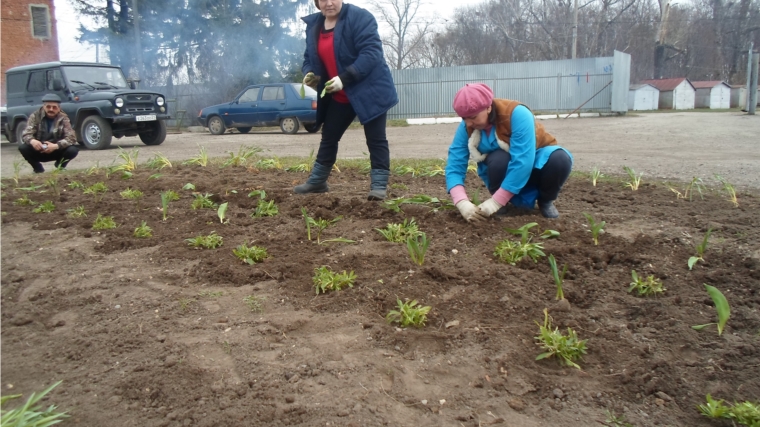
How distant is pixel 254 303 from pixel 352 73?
226 cm

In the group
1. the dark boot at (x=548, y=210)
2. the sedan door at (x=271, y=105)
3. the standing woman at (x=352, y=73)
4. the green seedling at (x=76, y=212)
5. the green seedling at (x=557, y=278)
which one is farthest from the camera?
the sedan door at (x=271, y=105)

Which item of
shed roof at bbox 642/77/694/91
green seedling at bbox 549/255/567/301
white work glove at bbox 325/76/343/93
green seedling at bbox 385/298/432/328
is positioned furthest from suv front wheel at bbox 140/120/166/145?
shed roof at bbox 642/77/694/91

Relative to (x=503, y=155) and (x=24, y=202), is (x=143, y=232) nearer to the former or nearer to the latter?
(x=24, y=202)

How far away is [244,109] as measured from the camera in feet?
56.9

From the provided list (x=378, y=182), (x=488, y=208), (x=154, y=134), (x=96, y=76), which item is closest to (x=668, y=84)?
(x=154, y=134)

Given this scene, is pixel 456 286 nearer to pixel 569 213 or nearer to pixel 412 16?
pixel 569 213

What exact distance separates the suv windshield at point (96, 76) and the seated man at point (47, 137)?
5.96m

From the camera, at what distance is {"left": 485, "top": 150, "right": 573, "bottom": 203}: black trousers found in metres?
3.57

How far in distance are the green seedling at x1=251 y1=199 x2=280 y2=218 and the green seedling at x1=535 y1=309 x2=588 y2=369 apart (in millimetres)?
2289

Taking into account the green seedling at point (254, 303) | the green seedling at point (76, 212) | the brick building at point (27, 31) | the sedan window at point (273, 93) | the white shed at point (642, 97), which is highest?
the brick building at point (27, 31)

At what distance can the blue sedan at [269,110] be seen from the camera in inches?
644

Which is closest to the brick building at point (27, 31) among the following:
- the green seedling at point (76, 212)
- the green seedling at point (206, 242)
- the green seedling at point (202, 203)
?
the green seedling at point (76, 212)

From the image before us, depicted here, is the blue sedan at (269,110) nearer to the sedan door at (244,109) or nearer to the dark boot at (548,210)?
the sedan door at (244,109)

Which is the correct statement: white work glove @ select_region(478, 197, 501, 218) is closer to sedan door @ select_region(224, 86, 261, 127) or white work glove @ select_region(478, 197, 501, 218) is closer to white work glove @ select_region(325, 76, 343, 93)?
white work glove @ select_region(325, 76, 343, 93)
